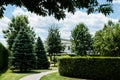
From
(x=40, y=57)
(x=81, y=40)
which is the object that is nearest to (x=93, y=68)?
(x=40, y=57)

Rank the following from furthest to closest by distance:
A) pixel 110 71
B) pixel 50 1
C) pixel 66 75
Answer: pixel 66 75, pixel 110 71, pixel 50 1

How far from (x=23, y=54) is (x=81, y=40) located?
36.8 m

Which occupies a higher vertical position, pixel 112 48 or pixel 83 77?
pixel 112 48

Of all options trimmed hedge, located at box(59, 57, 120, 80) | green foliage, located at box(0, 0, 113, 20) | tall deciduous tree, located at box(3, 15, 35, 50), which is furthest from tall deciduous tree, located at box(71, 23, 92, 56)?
green foliage, located at box(0, 0, 113, 20)

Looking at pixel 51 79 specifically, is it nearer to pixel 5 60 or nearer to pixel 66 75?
pixel 66 75

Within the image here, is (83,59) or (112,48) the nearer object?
(83,59)

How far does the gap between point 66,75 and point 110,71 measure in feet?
16.2

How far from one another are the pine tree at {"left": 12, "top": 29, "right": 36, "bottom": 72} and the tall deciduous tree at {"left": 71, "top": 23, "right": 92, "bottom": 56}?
34998 millimetres

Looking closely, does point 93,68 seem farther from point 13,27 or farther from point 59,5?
point 13,27

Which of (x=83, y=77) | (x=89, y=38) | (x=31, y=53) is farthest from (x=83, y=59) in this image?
(x=89, y=38)

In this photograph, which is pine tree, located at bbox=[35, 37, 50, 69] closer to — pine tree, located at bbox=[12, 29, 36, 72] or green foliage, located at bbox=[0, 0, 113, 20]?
pine tree, located at bbox=[12, 29, 36, 72]

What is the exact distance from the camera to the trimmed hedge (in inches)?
876

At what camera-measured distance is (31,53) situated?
36375mm

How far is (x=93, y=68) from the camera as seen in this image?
23.4 metres
